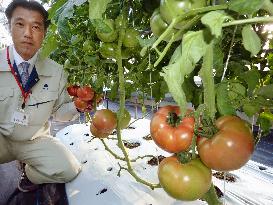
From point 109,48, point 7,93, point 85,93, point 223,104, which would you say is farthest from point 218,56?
point 7,93

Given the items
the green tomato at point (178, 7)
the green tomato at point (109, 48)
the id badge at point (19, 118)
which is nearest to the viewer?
the green tomato at point (178, 7)

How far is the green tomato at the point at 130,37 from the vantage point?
0.96 meters

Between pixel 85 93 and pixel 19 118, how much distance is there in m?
0.69

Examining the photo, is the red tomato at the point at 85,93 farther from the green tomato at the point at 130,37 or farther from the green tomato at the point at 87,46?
the green tomato at the point at 130,37

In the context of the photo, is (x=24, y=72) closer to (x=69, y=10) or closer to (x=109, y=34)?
(x=109, y=34)

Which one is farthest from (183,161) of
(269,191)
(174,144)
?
(269,191)

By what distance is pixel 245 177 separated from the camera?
4.99 feet

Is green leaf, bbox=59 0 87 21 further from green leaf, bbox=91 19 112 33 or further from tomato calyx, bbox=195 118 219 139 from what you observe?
tomato calyx, bbox=195 118 219 139

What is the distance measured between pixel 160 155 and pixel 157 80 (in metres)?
0.82

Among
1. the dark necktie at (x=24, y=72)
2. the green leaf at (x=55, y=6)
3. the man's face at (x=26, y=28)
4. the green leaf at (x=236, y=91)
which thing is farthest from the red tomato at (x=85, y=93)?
the green leaf at (x=236, y=91)

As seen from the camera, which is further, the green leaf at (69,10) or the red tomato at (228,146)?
the green leaf at (69,10)

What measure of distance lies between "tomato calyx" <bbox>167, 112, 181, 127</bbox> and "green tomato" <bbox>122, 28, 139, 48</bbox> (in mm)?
400

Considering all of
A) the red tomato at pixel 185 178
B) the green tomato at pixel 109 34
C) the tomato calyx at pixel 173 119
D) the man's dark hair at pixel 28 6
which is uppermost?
the man's dark hair at pixel 28 6

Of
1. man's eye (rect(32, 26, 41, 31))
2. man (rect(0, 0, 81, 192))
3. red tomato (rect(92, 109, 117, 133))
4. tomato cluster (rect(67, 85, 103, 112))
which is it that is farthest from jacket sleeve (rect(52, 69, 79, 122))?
red tomato (rect(92, 109, 117, 133))
